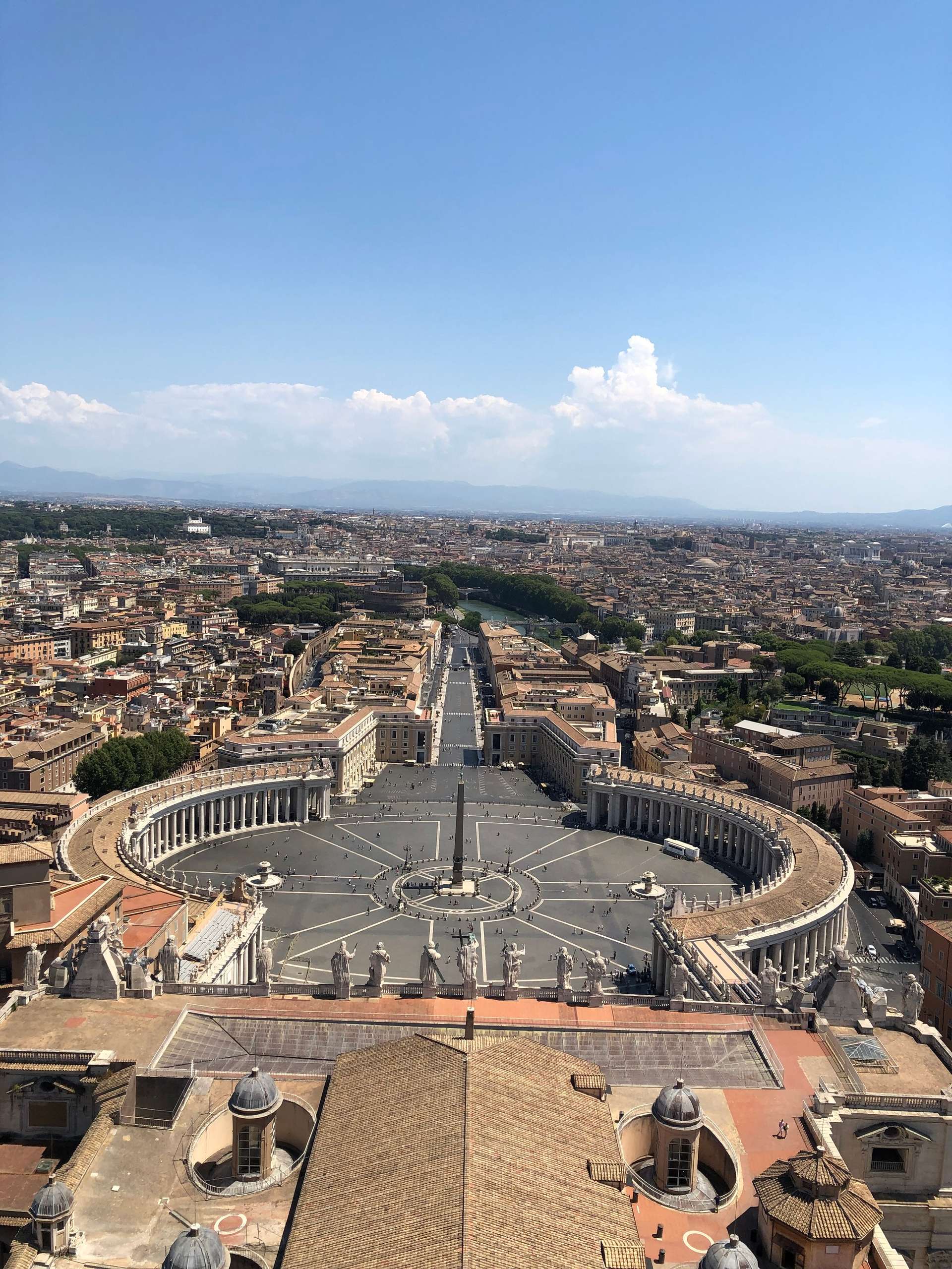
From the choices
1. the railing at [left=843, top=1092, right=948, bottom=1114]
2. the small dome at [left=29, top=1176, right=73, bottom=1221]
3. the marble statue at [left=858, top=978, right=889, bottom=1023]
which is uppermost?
the small dome at [left=29, top=1176, right=73, bottom=1221]

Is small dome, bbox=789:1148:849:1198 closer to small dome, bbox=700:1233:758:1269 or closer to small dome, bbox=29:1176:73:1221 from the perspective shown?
small dome, bbox=700:1233:758:1269

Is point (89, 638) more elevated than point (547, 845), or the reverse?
point (89, 638)

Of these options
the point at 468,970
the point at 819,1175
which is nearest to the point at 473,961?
the point at 468,970

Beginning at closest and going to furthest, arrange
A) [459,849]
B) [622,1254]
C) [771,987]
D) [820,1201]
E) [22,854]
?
[622,1254] → [820,1201] → [771,987] → [22,854] → [459,849]

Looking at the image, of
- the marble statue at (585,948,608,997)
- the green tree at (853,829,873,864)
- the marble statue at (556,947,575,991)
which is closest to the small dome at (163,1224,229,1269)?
the marble statue at (585,948,608,997)

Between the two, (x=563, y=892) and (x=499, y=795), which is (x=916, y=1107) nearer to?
(x=563, y=892)

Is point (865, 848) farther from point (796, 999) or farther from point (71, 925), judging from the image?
point (71, 925)

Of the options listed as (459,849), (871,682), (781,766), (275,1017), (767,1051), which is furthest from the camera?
(871,682)
